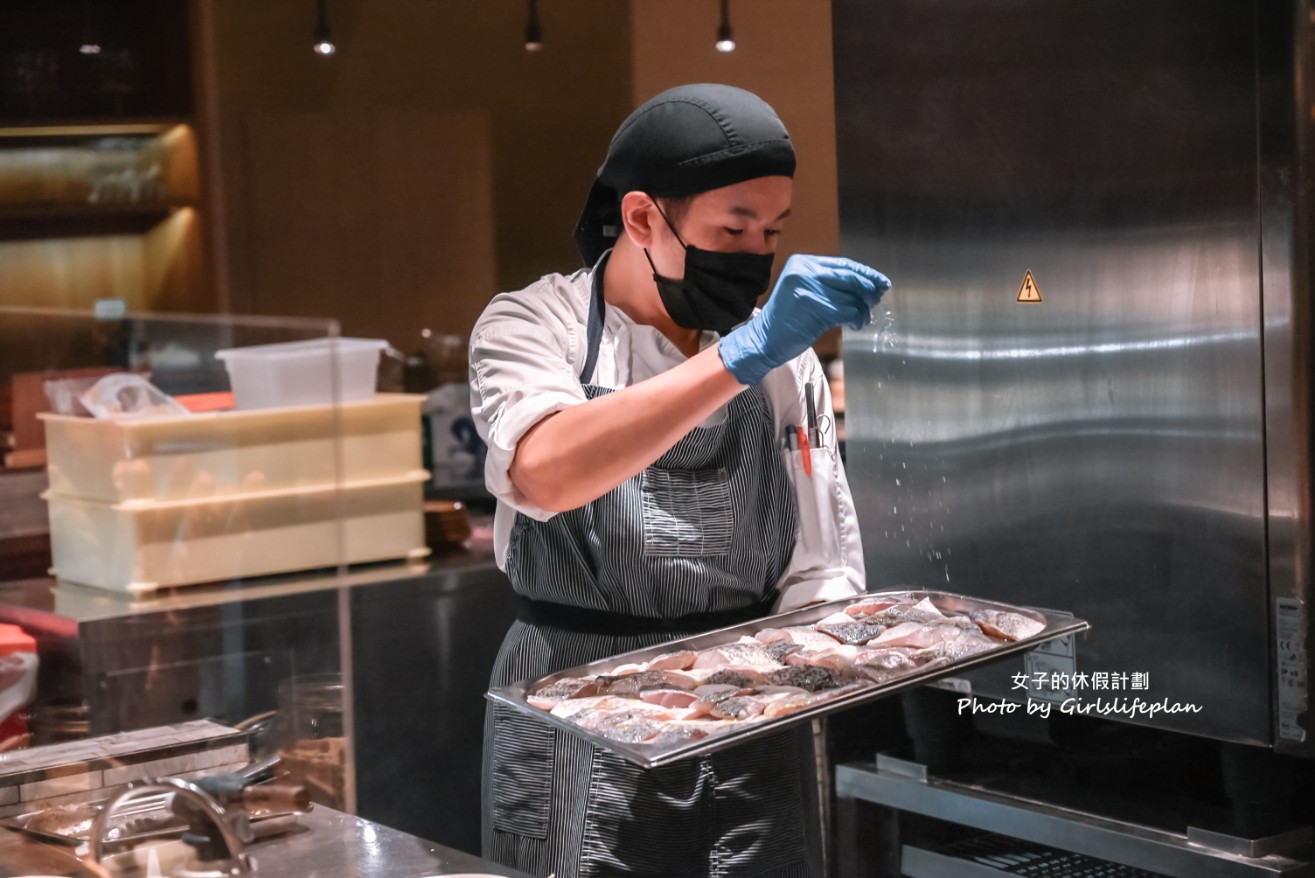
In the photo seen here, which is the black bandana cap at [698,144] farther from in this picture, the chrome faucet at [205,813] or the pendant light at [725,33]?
the pendant light at [725,33]

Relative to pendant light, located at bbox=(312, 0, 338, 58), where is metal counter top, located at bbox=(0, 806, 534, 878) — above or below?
below

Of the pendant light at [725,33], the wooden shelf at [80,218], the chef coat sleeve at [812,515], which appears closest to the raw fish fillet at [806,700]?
the chef coat sleeve at [812,515]

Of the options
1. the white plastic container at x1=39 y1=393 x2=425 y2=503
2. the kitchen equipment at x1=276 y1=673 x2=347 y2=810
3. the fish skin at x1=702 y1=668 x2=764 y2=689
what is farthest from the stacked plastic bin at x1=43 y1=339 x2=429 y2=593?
the fish skin at x1=702 y1=668 x2=764 y2=689

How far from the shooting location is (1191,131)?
2045 millimetres

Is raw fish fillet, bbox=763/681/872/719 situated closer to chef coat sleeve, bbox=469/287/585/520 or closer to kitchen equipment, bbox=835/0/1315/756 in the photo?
chef coat sleeve, bbox=469/287/585/520

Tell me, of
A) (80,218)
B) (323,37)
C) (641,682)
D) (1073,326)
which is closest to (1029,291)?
(1073,326)

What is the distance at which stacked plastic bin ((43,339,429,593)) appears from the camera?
252cm

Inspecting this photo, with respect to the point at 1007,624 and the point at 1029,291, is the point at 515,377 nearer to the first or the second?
the point at 1007,624

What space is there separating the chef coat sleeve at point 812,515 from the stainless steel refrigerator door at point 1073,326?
419 mm

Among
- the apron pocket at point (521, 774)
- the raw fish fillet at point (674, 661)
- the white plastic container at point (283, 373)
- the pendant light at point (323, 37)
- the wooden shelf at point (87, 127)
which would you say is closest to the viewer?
the raw fish fillet at point (674, 661)

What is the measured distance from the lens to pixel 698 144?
1.82 m

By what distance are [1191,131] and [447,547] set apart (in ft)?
5.70

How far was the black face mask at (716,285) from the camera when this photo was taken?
1867 mm

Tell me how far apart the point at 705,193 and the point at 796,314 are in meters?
0.32
